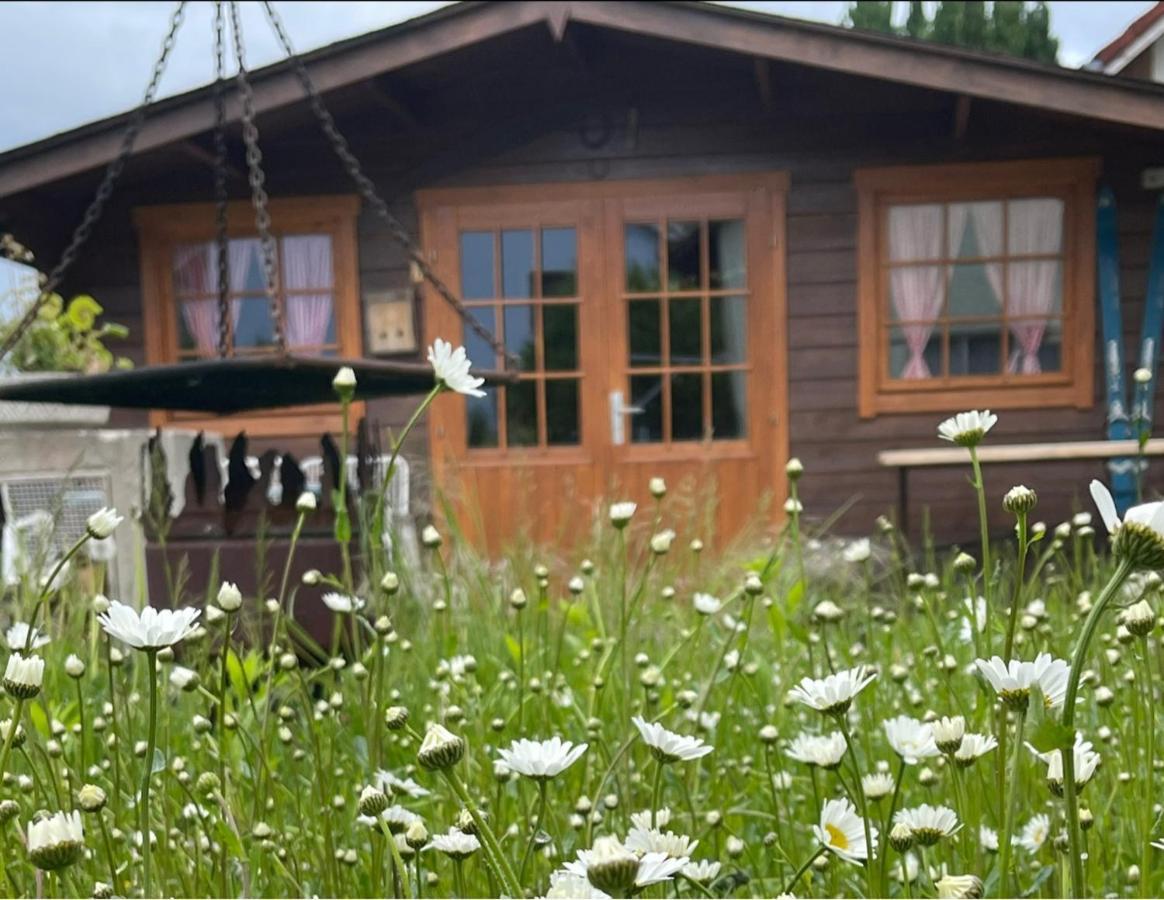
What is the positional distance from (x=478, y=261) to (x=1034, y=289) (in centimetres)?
330

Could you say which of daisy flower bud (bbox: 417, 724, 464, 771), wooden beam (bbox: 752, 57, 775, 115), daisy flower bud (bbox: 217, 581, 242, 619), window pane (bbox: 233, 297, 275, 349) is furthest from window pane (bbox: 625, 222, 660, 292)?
daisy flower bud (bbox: 417, 724, 464, 771)

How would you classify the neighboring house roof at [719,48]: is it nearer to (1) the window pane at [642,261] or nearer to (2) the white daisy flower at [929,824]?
(1) the window pane at [642,261]

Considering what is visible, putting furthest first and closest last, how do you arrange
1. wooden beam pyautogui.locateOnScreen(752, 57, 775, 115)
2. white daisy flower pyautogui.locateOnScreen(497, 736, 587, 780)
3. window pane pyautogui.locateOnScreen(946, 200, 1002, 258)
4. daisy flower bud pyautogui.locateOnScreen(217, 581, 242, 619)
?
window pane pyautogui.locateOnScreen(946, 200, 1002, 258)
wooden beam pyautogui.locateOnScreen(752, 57, 775, 115)
daisy flower bud pyautogui.locateOnScreen(217, 581, 242, 619)
white daisy flower pyautogui.locateOnScreen(497, 736, 587, 780)

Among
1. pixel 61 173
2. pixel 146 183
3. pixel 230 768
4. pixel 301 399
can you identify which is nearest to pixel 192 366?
pixel 301 399

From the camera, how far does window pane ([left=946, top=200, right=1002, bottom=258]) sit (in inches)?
232

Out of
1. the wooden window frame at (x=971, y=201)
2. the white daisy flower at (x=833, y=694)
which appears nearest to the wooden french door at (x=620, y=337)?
the wooden window frame at (x=971, y=201)

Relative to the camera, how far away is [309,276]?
6.17 metres

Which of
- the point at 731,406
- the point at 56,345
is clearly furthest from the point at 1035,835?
the point at 56,345

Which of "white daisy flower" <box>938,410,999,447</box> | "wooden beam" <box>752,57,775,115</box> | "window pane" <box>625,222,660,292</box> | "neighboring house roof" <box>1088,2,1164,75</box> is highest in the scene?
"neighboring house roof" <box>1088,2,1164,75</box>

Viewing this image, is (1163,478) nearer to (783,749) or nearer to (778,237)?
(778,237)

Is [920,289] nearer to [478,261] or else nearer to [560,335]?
[560,335]

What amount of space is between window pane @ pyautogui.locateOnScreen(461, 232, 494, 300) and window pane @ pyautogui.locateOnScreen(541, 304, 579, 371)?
39 cm

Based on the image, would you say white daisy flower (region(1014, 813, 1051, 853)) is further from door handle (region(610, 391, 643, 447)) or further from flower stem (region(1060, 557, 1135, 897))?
door handle (region(610, 391, 643, 447))

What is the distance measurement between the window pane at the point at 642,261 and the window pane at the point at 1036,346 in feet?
6.99
